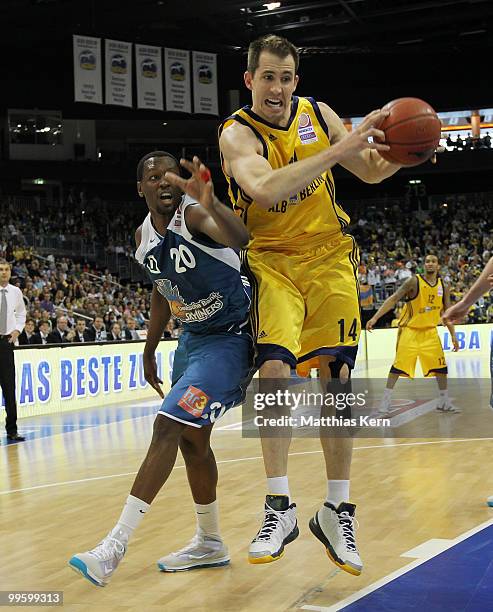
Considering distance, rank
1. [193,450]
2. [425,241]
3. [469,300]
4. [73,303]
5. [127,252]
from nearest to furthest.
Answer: [193,450], [469,300], [73,303], [127,252], [425,241]

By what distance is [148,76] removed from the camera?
2284 cm

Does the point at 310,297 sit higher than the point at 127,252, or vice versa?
the point at 127,252

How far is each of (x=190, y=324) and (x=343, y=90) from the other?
3056cm

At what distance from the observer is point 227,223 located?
3357 mm

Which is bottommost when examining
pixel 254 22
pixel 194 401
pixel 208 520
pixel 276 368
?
pixel 208 520

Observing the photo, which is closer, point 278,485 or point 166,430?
point 166,430

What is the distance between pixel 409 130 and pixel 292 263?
86cm

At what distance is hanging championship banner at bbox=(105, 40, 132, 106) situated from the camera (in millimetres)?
21906

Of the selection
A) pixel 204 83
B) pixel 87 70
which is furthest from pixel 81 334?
pixel 204 83

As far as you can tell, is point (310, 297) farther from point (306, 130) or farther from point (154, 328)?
point (154, 328)

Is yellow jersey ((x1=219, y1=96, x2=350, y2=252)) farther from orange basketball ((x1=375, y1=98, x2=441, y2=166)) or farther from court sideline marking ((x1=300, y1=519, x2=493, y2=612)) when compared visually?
court sideline marking ((x1=300, y1=519, x2=493, y2=612))

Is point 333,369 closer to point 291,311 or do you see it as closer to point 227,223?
point 291,311

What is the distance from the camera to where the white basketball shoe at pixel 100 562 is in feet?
11.2

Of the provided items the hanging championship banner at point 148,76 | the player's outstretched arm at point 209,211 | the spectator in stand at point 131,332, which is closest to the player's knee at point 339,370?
the player's outstretched arm at point 209,211
